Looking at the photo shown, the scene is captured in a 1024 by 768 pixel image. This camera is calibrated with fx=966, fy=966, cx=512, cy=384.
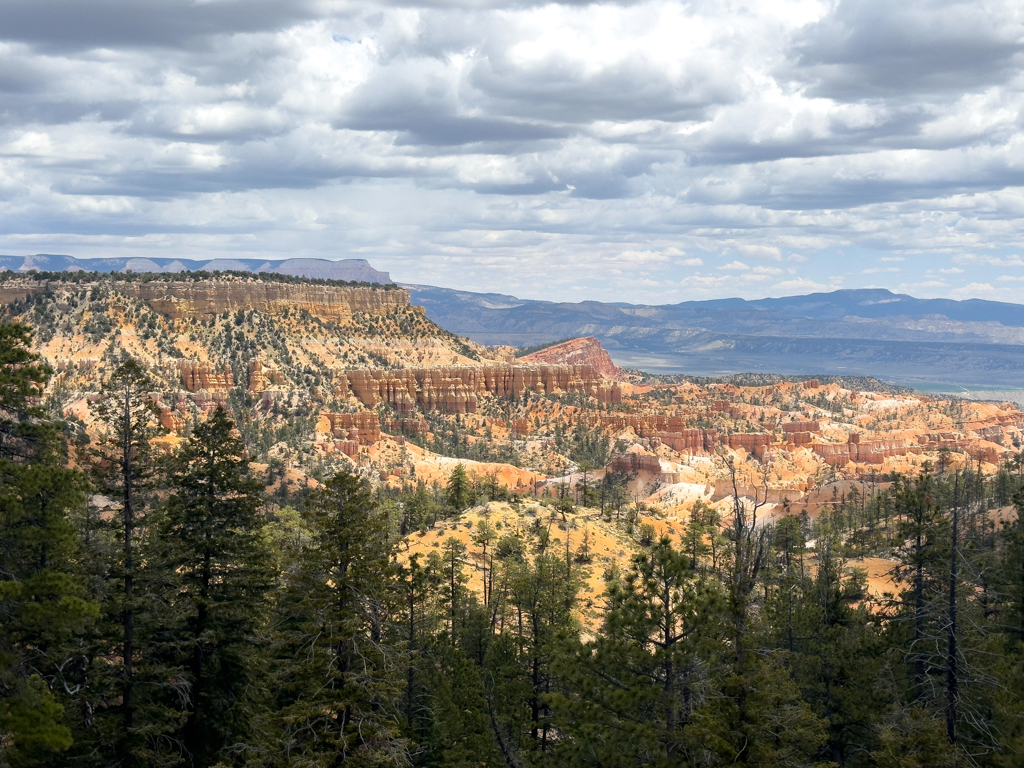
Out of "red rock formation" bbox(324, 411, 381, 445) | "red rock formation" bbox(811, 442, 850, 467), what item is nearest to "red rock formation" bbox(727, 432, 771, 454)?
"red rock formation" bbox(811, 442, 850, 467)

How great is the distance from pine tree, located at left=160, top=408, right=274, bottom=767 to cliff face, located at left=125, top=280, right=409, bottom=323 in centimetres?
14580

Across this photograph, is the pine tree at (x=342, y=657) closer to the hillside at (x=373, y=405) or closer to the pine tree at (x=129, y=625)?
the pine tree at (x=129, y=625)

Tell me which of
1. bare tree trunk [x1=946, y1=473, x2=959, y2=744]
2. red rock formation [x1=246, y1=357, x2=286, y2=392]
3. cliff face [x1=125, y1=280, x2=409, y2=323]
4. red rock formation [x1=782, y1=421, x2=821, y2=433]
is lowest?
red rock formation [x1=782, y1=421, x2=821, y2=433]

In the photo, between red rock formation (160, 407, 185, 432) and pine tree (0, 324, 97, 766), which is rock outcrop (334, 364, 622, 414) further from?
pine tree (0, 324, 97, 766)

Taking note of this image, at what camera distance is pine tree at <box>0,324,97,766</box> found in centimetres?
1759

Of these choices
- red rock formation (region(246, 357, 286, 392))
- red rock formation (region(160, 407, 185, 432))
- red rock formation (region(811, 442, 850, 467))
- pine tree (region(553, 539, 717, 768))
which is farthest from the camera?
red rock formation (region(811, 442, 850, 467))

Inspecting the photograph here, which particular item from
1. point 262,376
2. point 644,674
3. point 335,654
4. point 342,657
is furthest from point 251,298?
point 335,654

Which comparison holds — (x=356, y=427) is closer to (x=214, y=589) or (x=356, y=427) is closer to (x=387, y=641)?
(x=214, y=589)

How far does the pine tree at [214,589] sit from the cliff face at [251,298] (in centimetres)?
14580

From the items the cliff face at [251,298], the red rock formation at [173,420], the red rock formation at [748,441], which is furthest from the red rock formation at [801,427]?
the red rock formation at [173,420]

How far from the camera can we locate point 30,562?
2019 cm

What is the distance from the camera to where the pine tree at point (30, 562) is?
1759 centimetres

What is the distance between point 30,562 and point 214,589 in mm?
6600

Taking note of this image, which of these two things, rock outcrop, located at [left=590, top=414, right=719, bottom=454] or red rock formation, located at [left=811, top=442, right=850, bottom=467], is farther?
rock outcrop, located at [left=590, top=414, right=719, bottom=454]
